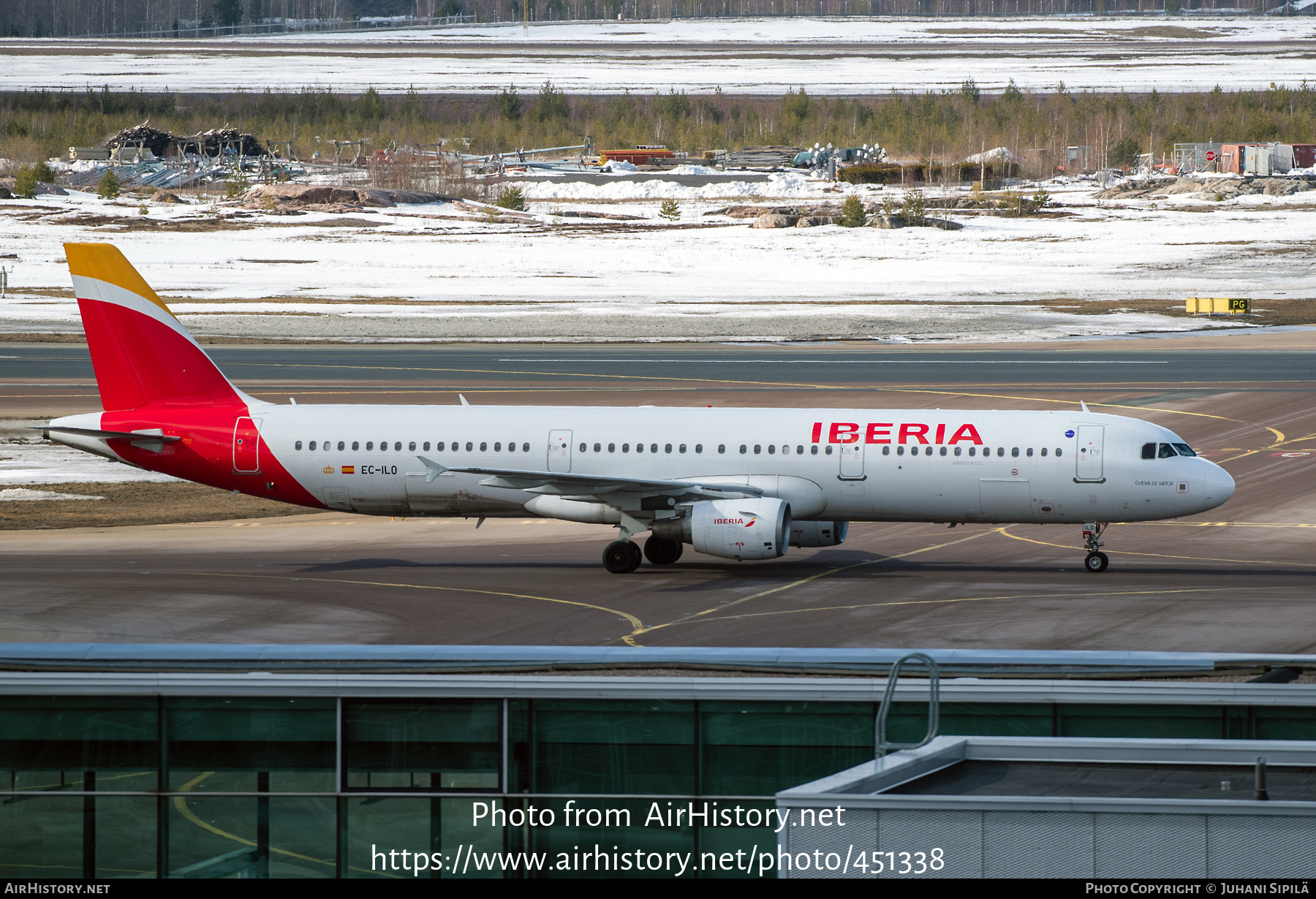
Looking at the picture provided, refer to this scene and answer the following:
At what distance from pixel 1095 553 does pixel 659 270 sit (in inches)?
3934

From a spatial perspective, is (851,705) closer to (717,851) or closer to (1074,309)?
(717,851)

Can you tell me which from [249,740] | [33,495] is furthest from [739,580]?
[33,495]

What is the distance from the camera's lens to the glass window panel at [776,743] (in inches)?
653

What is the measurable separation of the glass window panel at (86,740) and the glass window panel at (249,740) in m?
0.26

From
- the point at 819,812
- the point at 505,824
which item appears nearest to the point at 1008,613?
the point at 505,824

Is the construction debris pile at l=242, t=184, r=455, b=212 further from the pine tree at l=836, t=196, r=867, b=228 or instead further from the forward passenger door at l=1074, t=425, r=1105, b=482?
the forward passenger door at l=1074, t=425, r=1105, b=482

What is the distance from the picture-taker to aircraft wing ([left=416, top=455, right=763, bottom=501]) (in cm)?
4141

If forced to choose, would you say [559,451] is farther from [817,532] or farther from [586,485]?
[817,532]

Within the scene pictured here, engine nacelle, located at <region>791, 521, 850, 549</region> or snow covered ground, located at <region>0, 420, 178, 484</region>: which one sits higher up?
engine nacelle, located at <region>791, 521, 850, 549</region>

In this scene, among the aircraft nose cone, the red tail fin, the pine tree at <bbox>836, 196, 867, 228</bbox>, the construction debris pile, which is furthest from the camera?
the construction debris pile

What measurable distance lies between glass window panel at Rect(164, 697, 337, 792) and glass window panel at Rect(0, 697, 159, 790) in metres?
0.26

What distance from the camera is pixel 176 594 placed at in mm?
39812

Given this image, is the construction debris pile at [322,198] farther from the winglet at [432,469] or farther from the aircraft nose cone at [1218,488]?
the aircraft nose cone at [1218,488]

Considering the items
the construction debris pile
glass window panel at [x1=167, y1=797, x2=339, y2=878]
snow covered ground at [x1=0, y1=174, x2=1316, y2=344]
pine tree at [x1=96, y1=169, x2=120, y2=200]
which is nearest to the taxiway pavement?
glass window panel at [x1=167, y1=797, x2=339, y2=878]
